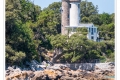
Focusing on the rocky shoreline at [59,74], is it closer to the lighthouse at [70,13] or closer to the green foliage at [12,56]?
the green foliage at [12,56]

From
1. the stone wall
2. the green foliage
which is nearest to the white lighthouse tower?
the stone wall

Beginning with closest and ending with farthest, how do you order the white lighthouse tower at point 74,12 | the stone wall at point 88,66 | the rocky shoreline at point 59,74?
the rocky shoreline at point 59,74 < the stone wall at point 88,66 < the white lighthouse tower at point 74,12

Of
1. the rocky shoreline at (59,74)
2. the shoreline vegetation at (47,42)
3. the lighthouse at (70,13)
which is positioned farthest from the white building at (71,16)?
the rocky shoreline at (59,74)

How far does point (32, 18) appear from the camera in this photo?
12461mm

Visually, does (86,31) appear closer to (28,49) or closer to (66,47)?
(66,47)

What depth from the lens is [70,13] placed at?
47.8 ft

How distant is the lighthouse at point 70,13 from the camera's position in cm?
1442

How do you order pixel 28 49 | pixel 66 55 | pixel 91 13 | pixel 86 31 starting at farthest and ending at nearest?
pixel 91 13, pixel 86 31, pixel 66 55, pixel 28 49

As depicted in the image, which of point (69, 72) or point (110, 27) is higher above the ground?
point (110, 27)

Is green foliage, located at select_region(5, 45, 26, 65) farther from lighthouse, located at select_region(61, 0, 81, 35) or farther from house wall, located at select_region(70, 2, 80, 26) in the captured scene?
house wall, located at select_region(70, 2, 80, 26)

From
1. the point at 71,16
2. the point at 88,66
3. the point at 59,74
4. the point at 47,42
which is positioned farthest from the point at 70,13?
the point at 59,74

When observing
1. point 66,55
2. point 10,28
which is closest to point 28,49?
point 10,28

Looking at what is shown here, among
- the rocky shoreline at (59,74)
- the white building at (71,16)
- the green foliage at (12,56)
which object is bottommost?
the rocky shoreline at (59,74)
